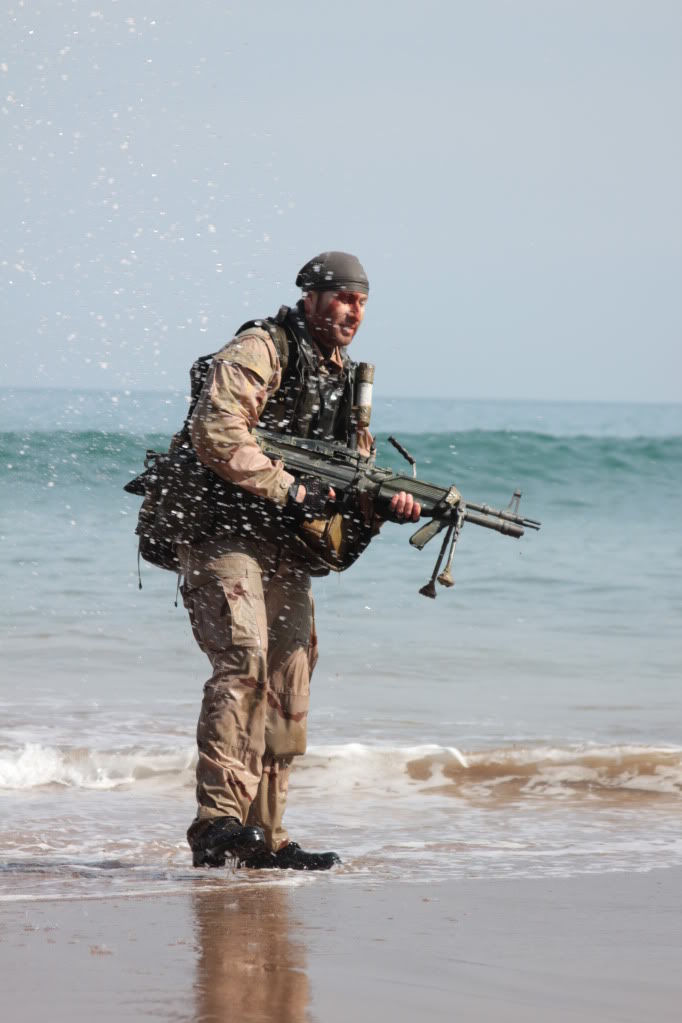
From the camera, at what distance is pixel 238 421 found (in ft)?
Answer: 14.0

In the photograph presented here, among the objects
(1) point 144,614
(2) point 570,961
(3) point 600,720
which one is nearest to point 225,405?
(2) point 570,961

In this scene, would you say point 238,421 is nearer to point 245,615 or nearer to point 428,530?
point 245,615

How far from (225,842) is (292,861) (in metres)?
0.33

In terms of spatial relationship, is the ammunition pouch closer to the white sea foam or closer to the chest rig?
the chest rig

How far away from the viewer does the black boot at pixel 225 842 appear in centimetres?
430

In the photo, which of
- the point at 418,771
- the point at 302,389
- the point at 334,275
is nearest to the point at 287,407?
the point at 302,389

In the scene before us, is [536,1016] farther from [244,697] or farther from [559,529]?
[559,529]

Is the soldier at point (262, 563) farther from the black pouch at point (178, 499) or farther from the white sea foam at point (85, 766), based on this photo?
the white sea foam at point (85, 766)

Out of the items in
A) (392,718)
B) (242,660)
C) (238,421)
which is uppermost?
(238,421)

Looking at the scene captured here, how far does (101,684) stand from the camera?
322 inches

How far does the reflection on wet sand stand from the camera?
3086 millimetres

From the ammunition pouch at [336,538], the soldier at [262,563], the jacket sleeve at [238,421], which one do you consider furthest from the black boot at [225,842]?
the jacket sleeve at [238,421]

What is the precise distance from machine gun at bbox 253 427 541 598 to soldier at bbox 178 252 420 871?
56 millimetres

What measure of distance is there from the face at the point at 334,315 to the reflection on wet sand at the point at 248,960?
1.59 metres
